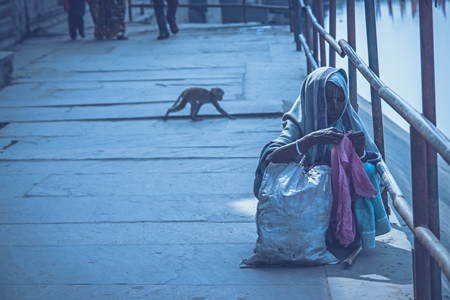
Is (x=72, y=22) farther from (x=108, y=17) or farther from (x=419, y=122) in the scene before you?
(x=419, y=122)

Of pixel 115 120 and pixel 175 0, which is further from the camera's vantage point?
pixel 175 0

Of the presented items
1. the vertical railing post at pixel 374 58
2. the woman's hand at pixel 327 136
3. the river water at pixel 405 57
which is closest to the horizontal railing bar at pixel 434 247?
the woman's hand at pixel 327 136

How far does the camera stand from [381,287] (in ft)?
11.5

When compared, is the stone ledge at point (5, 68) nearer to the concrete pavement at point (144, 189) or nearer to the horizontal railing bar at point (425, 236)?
the concrete pavement at point (144, 189)

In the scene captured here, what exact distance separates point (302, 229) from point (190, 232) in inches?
34.1

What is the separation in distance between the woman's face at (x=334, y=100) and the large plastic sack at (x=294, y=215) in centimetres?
26

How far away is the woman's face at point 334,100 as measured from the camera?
12.5ft

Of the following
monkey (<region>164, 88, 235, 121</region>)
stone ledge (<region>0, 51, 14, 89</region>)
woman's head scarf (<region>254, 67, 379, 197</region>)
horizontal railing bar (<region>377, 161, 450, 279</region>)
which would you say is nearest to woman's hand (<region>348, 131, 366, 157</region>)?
woman's head scarf (<region>254, 67, 379, 197</region>)

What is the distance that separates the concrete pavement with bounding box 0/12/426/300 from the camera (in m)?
3.69

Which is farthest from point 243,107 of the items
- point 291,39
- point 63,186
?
point 291,39

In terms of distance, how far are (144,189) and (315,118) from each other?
5.91 ft

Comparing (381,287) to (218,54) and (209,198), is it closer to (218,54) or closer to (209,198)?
(209,198)

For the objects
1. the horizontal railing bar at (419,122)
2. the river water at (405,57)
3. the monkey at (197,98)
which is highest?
the horizontal railing bar at (419,122)

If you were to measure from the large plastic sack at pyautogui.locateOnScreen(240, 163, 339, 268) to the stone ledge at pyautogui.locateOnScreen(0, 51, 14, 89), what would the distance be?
6332 mm
